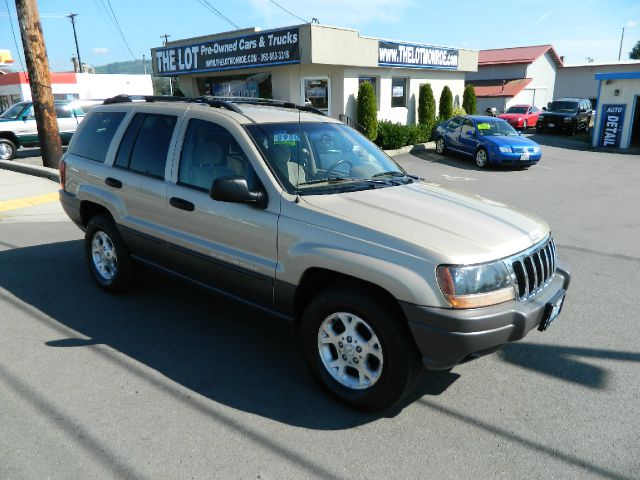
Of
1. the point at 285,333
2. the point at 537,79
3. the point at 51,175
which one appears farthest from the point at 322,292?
the point at 537,79

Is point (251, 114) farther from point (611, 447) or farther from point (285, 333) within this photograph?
point (611, 447)

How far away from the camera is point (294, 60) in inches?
656

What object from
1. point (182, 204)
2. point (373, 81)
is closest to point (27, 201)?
point (182, 204)

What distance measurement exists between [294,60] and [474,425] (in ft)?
50.1

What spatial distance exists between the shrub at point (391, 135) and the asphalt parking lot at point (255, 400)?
43.1 feet

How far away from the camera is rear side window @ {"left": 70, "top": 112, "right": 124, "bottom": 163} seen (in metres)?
5.11

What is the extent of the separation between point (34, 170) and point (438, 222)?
12.9 meters

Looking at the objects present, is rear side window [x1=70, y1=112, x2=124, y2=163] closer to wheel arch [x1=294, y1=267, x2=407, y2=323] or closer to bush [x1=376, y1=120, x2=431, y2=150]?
wheel arch [x1=294, y1=267, x2=407, y2=323]

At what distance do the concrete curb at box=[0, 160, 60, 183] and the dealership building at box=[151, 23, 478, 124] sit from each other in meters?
7.60

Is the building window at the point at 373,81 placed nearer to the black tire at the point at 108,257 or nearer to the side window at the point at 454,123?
the side window at the point at 454,123

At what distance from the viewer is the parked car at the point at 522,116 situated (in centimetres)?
2833

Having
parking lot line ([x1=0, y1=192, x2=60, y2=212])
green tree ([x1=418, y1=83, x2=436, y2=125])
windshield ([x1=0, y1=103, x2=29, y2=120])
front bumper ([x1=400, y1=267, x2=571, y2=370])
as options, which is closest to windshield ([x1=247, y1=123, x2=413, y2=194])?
front bumper ([x1=400, y1=267, x2=571, y2=370])

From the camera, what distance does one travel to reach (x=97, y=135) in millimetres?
5309

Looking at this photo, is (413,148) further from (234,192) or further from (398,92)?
(234,192)
